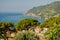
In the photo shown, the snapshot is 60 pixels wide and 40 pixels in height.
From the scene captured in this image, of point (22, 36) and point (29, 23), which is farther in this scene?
point (29, 23)

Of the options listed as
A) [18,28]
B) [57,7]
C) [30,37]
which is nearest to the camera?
[30,37]

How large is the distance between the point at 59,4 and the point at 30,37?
148m

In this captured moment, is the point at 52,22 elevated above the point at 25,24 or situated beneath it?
elevated above

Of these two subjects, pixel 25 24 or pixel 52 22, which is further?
pixel 25 24

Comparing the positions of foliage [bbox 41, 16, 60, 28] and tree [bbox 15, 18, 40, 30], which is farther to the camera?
tree [bbox 15, 18, 40, 30]

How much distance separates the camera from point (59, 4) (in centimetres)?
16325

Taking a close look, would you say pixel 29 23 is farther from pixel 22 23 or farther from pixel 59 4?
pixel 59 4

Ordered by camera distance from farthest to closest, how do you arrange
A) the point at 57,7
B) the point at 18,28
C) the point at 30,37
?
the point at 57,7, the point at 18,28, the point at 30,37

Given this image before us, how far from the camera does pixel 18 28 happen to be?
126 ft

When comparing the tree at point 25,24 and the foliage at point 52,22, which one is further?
the tree at point 25,24

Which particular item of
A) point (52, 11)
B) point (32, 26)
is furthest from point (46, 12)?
point (32, 26)

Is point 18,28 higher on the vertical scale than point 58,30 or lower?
lower

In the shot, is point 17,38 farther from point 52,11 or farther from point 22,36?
point 52,11

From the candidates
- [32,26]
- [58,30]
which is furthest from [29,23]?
[58,30]
